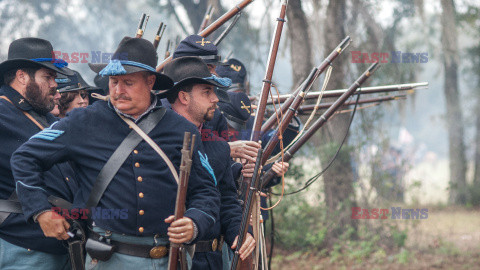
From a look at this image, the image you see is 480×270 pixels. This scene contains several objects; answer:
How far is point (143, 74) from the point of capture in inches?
135

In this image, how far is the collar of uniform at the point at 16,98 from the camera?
3.91m

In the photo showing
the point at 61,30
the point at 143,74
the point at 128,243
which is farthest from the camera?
the point at 61,30

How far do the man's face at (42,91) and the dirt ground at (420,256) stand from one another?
615 cm

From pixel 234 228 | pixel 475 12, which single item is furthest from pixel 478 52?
pixel 234 228

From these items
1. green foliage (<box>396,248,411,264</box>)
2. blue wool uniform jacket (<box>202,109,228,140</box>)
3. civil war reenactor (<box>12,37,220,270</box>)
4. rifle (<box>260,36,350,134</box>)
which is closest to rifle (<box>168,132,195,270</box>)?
civil war reenactor (<box>12,37,220,270</box>)

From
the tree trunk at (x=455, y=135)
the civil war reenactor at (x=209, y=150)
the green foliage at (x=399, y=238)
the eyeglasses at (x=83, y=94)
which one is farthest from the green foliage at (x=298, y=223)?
the civil war reenactor at (x=209, y=150)

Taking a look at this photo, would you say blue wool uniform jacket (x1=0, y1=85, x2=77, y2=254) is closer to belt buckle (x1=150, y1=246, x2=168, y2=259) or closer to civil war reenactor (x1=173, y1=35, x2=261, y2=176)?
belt buckle (x1=150, y1=246, x2=168, y2=259)

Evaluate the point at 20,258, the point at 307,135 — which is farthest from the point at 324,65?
the point at 20,258

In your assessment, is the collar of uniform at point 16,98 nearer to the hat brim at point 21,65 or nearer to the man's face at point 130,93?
the hat brim at point 21,65

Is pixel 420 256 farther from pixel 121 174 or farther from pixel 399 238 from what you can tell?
pixel 121 174

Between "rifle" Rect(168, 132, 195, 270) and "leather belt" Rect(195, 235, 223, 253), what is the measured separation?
24.5 inches

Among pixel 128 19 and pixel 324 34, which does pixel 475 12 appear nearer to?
pixel 324 34

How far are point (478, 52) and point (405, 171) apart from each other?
6892 millimetres

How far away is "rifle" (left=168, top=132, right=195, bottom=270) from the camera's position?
296cm
